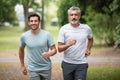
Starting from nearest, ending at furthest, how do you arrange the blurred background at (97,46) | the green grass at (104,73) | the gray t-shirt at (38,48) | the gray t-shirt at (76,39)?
the gray t-shirt at (38,48), the gray t-shirt at (76,39), the green grass at (104,73), the blurred background at (97,46)

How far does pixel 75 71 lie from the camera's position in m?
7.41

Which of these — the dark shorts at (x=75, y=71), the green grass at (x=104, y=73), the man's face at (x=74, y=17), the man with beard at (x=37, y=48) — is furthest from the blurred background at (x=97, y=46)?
the man with beard at (x=37, y=48)

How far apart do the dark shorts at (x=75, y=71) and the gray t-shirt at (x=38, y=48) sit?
52 cm

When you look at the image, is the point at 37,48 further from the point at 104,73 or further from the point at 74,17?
the point at 104,73

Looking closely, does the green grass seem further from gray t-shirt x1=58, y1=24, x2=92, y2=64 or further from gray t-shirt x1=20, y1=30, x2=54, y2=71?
gray t-shirt x1=20, y1=30, x2=54, y2=71

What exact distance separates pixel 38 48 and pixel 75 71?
95cm

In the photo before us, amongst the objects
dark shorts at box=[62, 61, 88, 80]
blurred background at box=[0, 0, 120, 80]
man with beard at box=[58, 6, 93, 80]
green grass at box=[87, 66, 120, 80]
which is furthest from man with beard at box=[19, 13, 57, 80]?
green grass at box=[87, 66, 120, 80]

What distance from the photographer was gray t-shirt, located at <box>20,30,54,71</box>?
6934 millimetres

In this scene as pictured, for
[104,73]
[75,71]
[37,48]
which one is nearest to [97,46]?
[104,73]

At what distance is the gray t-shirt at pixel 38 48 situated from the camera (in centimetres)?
693

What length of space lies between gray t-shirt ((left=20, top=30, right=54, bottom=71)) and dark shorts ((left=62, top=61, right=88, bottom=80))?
525 mm

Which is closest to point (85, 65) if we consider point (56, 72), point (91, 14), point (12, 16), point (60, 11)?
point (56, 72)

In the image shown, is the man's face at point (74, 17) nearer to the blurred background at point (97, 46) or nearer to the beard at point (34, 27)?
the beard at point (34, 27)

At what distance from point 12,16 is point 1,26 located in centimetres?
585
